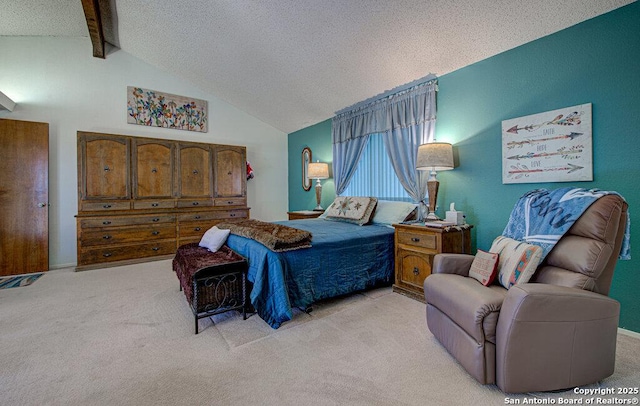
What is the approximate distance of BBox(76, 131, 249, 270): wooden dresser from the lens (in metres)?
3.89

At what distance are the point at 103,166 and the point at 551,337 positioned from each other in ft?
16.6

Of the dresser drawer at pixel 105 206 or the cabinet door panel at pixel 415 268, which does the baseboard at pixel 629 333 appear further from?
the dresser drawer at pixel 105 206

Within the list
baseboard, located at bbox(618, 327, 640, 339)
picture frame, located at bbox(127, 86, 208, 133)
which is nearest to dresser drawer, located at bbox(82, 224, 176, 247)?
picture frame, located at bbox(127, 86, 208, 133)

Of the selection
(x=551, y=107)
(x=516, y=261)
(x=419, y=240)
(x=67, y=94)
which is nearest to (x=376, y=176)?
(x=419, y=240)

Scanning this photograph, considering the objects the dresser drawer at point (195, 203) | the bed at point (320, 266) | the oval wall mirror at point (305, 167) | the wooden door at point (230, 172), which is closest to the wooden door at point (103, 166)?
the dresser drawer at point (195, 203)

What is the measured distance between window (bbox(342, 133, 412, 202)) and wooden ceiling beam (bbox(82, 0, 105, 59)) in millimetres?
3777

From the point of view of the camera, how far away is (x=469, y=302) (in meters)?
1.53

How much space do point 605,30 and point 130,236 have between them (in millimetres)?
5531

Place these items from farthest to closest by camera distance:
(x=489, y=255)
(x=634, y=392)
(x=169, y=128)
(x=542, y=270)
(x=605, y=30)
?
(x=169, y=128)
(x=605, y=30)
(x=489, y=255)
(x=542, y=270)
(x=634, y=392)

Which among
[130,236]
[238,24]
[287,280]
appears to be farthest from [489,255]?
[130,236]

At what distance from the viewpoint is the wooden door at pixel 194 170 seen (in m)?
4.56

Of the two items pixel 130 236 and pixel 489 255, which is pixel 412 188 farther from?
pixel 130 236

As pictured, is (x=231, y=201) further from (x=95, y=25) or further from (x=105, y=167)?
(x=95, y=25)

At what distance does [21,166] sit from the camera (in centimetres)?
372
